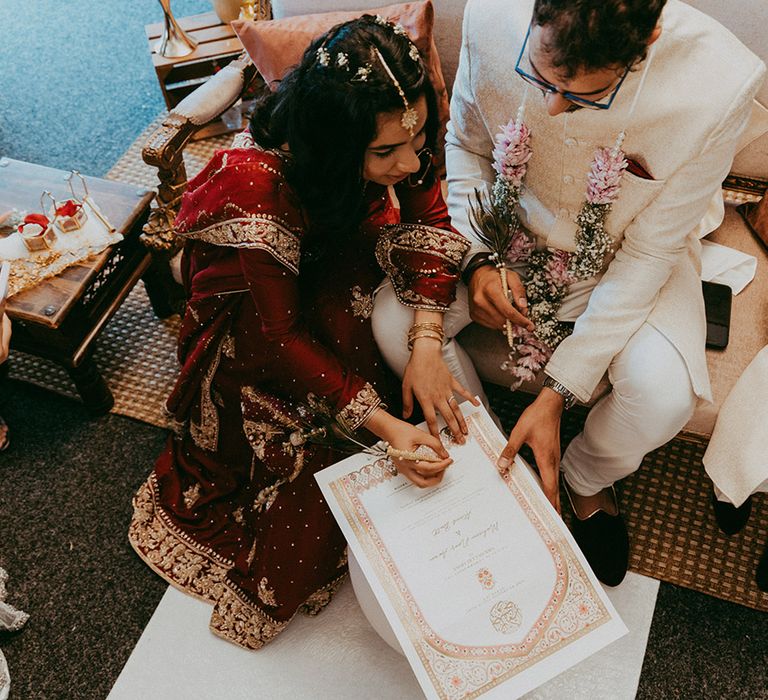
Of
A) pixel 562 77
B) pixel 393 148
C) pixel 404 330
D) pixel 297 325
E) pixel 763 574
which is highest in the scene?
pixel 562 77

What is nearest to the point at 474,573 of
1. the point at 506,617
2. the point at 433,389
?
the point at 506,617

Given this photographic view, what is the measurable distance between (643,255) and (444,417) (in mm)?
531

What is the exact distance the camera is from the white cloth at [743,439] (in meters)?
1.53

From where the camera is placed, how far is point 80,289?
179cm

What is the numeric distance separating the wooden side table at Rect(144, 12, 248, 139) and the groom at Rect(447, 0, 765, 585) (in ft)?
3.99

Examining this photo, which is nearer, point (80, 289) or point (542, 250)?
point (542, 250)

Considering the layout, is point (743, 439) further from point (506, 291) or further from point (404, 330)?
point (404, 330)

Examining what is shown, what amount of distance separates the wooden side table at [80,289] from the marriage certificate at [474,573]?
2.74ft

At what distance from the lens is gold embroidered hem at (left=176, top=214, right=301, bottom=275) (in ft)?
4.63

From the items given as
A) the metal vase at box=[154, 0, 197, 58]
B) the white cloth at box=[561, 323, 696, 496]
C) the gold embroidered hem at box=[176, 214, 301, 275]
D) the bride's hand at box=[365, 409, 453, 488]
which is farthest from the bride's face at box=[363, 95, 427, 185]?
the metal vase at box=[154, 0, 197, 58]

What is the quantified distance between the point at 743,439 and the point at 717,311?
12.3 inches

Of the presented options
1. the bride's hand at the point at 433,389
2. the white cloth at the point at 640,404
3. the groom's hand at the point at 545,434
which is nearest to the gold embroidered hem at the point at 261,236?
the bride's hand at the point at 433,389

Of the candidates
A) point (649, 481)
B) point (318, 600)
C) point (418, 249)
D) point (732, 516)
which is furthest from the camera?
point (649, 481)

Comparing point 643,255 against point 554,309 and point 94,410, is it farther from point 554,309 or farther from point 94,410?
point 94,410
